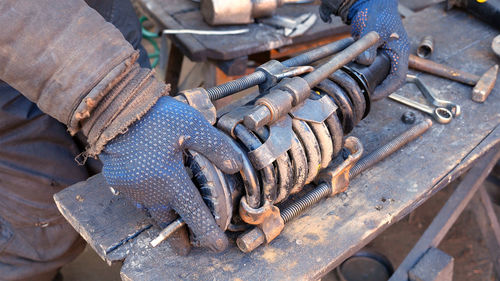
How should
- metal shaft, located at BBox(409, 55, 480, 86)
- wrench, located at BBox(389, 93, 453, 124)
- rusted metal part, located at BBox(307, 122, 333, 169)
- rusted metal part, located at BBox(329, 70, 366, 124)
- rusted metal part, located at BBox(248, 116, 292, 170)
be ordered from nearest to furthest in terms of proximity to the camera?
rusted metal part, located at BBox(248, 116, 292, 170), rusted metal part, located at BBox(307, 122, 333, 169), rusted metal part, located at BBox(329, 70, 366, 124), wrench, located at BBox(389, 93, 453, 124), metal shaft, located at BBox(409, 55, 480, 86)

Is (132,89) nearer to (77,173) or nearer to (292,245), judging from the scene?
(292,245)

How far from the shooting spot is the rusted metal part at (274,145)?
996 mm

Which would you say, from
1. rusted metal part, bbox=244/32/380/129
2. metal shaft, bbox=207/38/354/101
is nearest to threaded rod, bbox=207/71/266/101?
metal shaft, bbox=207/38/354/101

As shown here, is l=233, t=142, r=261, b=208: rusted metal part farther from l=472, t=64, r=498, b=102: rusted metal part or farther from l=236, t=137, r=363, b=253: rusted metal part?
l=472, t=64, r=498, b=102: rusted metal part

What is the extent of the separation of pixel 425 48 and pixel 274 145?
1.00 meters

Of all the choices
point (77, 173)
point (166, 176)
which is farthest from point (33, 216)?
point (166, 176)

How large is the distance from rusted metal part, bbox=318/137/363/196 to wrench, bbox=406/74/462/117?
18.3 inches

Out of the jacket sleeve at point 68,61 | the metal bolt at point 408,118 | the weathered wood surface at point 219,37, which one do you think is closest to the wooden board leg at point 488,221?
the metal bolt at point 408,118

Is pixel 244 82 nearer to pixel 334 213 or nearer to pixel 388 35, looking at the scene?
pixel 334 213

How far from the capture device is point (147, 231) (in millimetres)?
1103

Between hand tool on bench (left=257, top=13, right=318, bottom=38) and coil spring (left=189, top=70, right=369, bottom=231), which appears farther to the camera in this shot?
hand tool on bench (left=257, top=13, right=318, bottom=38)

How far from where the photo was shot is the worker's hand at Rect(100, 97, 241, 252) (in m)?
0.90

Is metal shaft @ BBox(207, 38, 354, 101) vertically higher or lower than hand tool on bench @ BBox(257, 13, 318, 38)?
higher

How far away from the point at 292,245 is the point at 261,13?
150 centimetres
